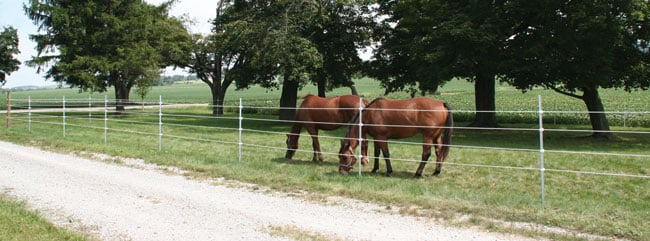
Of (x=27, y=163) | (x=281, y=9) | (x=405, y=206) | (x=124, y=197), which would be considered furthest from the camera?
(x=281, y=9)

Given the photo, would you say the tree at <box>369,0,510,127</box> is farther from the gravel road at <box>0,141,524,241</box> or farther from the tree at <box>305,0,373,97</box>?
the gravel road at <box>0,141,524,241</box>

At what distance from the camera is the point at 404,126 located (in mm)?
9133

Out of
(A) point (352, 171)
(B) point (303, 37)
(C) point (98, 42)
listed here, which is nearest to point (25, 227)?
(A) point (352, 171)

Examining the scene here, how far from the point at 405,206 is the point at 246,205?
2275 millimetres

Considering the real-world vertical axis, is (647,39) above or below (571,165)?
above

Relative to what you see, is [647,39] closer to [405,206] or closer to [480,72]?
[480,72]

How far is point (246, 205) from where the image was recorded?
22.1 ft

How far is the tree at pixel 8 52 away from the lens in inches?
1635

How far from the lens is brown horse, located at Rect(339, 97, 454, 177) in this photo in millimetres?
9125

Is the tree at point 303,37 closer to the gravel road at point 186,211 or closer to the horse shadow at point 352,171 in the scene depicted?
the horse shadow at point 352,171

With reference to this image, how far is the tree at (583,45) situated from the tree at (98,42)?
23.6 metres

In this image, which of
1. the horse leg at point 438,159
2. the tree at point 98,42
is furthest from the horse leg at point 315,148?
the tree at point 98,42

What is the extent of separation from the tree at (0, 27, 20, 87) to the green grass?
142 ft

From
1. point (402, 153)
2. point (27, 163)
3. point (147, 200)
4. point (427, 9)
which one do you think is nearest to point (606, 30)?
point (427, 9)
